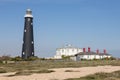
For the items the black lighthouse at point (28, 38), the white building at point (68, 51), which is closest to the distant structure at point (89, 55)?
the white building at point (68, 51)

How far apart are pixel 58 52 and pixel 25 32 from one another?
4854 centimetres

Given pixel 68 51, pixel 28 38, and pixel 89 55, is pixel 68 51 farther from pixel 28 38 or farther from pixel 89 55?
pixel 28 38

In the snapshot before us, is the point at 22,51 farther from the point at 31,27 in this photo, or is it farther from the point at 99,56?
the point at 99,56

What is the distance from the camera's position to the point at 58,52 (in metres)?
123

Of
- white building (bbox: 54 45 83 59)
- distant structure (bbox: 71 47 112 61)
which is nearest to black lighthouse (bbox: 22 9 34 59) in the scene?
distant structure (bbox: 71 47 112 61)

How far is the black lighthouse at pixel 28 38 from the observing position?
73438 mm

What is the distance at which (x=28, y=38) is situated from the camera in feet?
245

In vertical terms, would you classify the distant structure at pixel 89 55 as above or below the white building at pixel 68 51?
A: below

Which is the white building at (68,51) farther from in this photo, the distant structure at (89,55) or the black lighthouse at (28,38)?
the black lighthouse at (28,38)

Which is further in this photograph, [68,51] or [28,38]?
[68,51]

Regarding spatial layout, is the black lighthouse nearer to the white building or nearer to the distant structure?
the distant structure

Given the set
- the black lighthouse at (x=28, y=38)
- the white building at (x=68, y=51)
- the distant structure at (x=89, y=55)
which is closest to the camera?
the black lighthouse at (x=28, y=38)

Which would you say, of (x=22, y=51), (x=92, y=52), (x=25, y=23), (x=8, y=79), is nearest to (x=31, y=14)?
(x=25, y=23)

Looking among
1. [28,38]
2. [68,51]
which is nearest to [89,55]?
[68,51]
